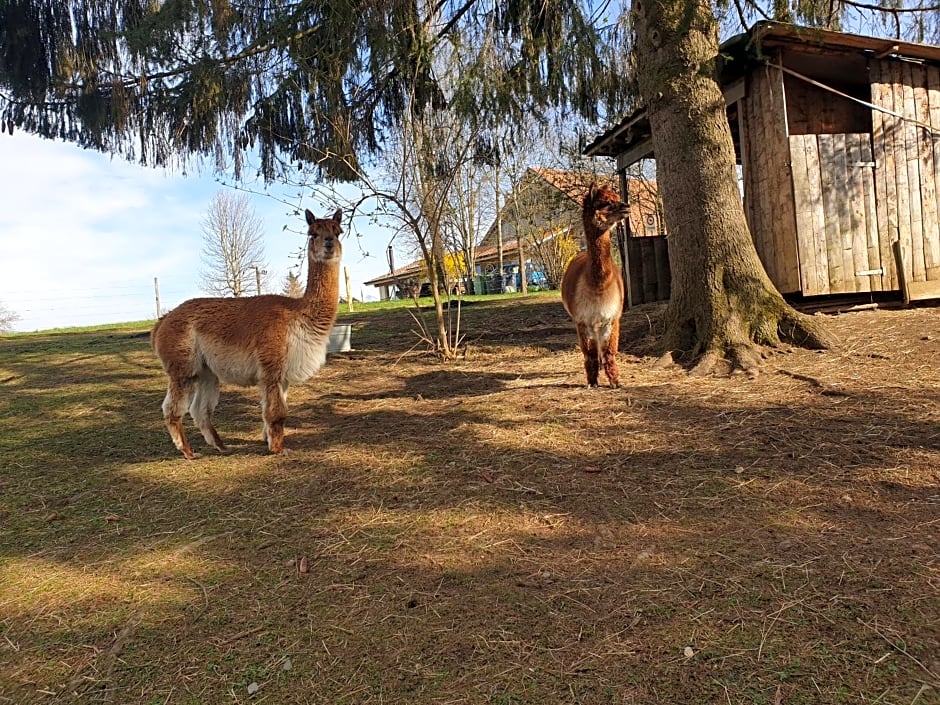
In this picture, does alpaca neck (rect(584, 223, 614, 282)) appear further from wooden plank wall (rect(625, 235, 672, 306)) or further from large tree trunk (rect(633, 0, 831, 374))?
wooden plank wall (rect(625, 235, 672, 306))

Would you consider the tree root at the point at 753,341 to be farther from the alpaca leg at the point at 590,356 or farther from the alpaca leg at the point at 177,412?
the alpaca leg at the point at 177,412

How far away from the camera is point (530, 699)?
2029 millimetres

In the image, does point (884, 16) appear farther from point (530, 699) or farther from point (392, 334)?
point (530, 699)

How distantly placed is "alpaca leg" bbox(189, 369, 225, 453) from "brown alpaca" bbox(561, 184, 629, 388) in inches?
136

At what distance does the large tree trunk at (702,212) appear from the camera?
655 cm

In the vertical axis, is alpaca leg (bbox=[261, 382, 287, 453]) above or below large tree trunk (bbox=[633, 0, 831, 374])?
below

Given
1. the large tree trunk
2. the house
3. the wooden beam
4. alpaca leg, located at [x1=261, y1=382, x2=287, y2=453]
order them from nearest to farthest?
alpaca leg, located at [x1=261, y1=382, x2=287, y2=453] → the large tree trunk → the wooden beam → the house

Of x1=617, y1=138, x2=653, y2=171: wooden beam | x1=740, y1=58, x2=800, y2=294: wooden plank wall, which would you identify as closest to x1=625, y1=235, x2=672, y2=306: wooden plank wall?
x1=617, y1=138, x2=653, y2=171: wooden beam

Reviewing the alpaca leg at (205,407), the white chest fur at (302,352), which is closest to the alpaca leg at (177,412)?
the alpaca leg at (205,407)

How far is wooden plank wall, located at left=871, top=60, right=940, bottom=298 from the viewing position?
898 centimetres

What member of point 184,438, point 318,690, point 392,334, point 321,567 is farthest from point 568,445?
point 392,334

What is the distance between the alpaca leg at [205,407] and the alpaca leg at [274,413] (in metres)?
0.61

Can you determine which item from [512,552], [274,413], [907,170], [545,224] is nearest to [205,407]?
[274,413]

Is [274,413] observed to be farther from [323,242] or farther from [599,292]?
[599,292]
